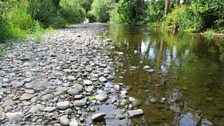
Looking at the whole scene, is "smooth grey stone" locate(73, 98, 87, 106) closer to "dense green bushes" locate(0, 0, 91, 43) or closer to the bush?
"dense green bushes" locate(0, 0, 91, 43)

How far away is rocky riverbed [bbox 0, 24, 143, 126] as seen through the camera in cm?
286

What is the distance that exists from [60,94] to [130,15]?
32943mm

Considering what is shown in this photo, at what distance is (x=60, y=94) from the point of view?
3.54m

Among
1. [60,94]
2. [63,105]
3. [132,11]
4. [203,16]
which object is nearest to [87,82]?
[60,94]

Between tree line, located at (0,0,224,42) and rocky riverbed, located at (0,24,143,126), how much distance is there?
298cm

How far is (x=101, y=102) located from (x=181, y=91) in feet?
4.49

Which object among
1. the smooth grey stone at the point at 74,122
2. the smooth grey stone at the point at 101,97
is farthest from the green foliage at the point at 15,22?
the smooth grey stone at the point at 74,122

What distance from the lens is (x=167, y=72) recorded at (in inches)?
206

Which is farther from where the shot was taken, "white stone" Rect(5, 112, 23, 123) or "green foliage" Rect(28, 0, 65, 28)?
"green foliage" Rect(28, 0, 65, 28)

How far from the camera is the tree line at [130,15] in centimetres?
945

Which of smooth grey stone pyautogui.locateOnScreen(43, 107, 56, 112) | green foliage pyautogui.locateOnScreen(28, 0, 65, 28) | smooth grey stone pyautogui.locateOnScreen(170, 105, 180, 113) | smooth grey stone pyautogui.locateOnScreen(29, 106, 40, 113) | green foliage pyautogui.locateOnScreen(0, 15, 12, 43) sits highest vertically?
green foliage pyautogui.locateOnScreen(28, 0, 65, 28)

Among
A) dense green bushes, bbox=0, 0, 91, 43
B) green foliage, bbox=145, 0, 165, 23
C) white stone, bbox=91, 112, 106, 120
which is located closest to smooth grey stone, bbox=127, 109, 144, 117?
white stone, bbox=91, 112, 106, 120

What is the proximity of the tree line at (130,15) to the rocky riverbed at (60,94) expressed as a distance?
2.98 m

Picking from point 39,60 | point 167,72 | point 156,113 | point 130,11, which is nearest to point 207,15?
point 167,72
